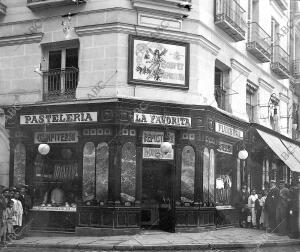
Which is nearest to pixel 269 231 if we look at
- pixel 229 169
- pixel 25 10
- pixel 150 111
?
pixel 229 169

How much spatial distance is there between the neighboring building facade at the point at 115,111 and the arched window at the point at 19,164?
1.2 inches

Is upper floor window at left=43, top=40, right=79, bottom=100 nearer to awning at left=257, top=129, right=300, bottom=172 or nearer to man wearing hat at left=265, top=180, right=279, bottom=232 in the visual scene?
man wearing hat at left=265, top=180, right=279, bottom=232

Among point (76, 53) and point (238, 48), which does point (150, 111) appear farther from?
point (238, 48)

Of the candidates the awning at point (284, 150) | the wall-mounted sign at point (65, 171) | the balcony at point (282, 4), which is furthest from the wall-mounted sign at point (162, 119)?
the balcony at point (282, 4)

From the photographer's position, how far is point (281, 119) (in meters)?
23.6

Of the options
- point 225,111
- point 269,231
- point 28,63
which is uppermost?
point 28,63

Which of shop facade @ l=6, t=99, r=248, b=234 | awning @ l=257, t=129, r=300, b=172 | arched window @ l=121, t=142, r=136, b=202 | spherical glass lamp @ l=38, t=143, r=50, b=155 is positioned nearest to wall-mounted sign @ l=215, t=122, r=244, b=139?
shop facade @ l=6, t=99, r=248, b=234

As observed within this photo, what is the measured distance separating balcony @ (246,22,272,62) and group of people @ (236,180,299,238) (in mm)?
4962

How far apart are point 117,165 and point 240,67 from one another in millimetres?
6629

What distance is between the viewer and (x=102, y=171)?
48.1 ft

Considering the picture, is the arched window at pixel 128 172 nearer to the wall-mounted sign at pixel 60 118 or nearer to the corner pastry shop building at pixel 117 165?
the corner pastry shop building at pixel 117 165

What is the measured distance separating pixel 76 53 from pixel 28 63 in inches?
60.0

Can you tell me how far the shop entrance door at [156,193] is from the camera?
50.9 feet

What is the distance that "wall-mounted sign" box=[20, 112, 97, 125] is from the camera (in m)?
14.8
